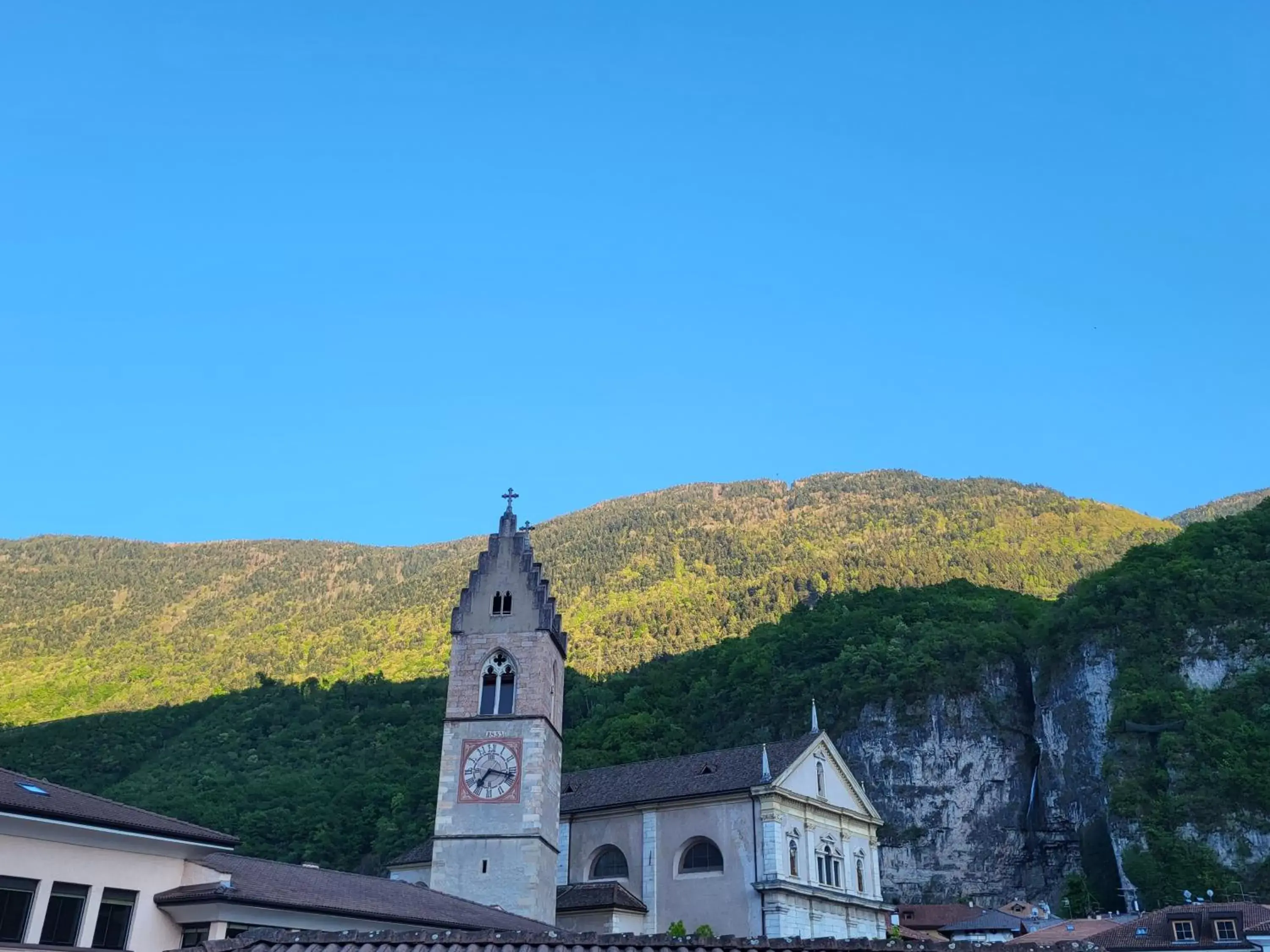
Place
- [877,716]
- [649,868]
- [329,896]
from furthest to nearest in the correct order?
[877,716] → [649,868] → [329,896]

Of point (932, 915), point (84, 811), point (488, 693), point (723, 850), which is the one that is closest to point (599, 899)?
point (723, 850)

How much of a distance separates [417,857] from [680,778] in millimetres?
13267

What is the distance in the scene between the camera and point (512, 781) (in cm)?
4469

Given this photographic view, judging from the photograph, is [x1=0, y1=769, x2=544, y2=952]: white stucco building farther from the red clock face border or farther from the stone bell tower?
the red clock face border

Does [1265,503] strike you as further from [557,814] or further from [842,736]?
[557,814]

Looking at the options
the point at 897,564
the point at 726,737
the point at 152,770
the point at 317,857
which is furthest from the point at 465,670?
the point at 897,564

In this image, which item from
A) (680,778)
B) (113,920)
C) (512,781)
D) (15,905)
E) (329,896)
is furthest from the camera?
(680,778)

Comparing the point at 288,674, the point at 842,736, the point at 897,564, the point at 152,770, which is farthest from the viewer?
the point at 897,564

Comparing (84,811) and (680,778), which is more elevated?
(680,778)

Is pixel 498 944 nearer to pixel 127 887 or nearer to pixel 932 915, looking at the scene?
pixel 127 887

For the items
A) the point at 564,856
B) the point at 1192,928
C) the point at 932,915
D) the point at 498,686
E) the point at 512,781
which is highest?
the point at 498,686

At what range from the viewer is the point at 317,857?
97.6m

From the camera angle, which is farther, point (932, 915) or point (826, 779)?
point (932, 915)

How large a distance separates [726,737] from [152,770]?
60920mm
